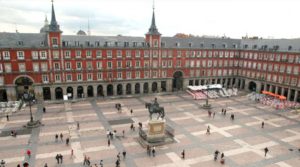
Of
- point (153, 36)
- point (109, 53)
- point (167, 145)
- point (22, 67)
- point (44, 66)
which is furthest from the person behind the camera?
point (153, 36)

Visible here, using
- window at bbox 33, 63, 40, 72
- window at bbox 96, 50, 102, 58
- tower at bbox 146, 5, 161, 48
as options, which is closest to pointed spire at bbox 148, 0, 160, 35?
tower at bbox 146, 5, 161, 48

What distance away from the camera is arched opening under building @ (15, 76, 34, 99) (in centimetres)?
6356

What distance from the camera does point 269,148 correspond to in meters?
39.1

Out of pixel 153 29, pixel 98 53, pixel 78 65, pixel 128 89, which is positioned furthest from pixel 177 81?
pixel 78 65

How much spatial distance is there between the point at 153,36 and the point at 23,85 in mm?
40859

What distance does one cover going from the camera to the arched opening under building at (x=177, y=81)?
269ft

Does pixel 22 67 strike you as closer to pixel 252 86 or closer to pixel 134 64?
pixel 134 64

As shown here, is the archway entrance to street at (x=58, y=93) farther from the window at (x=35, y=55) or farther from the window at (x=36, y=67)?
the window at (x=35, y=55)

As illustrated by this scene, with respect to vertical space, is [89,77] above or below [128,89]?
above

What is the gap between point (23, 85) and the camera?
64.4 metres

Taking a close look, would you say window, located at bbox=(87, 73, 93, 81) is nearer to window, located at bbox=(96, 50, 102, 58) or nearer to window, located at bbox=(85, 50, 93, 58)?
window, located at bbox=(85, 50, 93, 58)

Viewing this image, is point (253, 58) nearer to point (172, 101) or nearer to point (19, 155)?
point (172, 101)

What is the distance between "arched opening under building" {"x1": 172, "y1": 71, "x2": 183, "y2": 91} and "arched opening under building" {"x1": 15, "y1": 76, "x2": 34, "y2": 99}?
45663mm

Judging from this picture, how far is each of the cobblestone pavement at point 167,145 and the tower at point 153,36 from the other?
21723 mm
